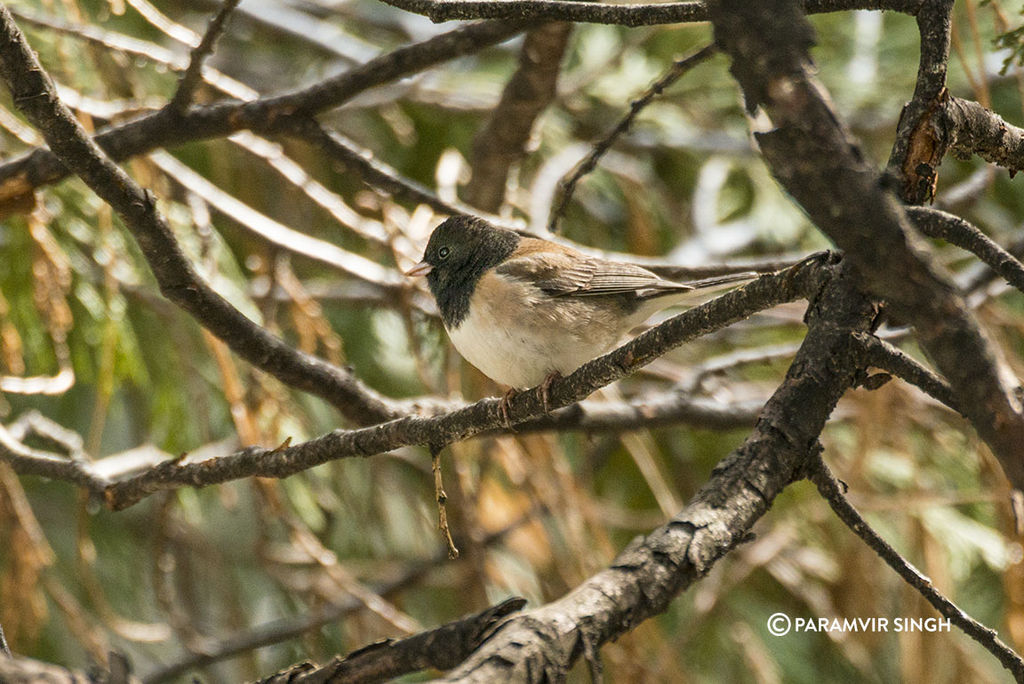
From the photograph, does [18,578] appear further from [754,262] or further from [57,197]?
[754,262]

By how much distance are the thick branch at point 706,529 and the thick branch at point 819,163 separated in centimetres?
37

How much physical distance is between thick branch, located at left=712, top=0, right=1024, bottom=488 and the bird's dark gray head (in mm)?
1720

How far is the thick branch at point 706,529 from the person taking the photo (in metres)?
1.14

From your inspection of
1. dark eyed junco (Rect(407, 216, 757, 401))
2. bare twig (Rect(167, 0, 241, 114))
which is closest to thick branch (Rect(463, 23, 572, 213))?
dark eyed junco (Rect(407, 216, 757, 401))

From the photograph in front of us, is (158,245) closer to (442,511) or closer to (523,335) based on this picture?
(442,511)

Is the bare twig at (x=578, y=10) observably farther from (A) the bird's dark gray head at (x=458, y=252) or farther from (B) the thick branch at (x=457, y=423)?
(A) the bird's dark gray head at (x=458, y=252)

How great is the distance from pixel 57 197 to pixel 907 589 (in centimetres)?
248

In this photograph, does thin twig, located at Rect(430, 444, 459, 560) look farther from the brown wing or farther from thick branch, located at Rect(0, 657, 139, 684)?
the brown wing

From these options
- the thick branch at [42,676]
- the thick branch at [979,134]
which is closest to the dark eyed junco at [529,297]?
the thick branch at [979,134]

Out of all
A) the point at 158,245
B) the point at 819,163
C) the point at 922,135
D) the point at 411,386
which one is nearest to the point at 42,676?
the point at 819,163

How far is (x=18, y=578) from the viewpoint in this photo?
2.28m

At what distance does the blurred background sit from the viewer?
2451mm

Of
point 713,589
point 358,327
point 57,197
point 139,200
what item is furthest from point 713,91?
point 139,200

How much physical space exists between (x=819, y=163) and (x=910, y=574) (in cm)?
93
